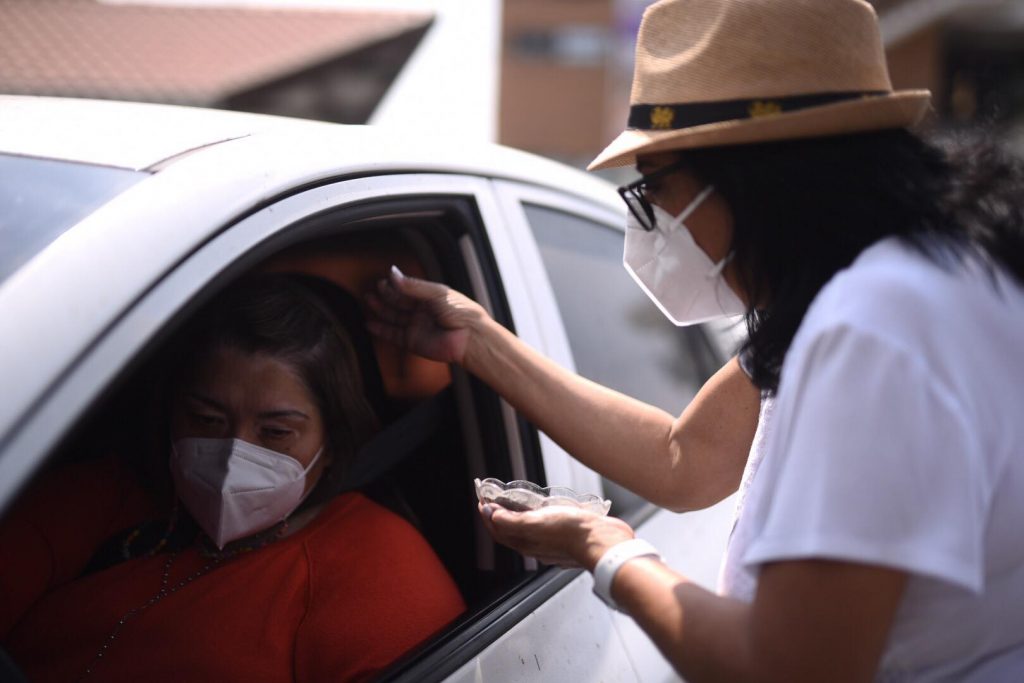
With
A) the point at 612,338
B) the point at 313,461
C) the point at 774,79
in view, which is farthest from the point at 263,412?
the point at 774,79

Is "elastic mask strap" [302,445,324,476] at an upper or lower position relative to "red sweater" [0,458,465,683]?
Result: upper

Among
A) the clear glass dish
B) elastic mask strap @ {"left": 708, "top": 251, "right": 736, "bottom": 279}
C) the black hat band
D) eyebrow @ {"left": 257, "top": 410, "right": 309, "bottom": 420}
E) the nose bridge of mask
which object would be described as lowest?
the clear glass dish

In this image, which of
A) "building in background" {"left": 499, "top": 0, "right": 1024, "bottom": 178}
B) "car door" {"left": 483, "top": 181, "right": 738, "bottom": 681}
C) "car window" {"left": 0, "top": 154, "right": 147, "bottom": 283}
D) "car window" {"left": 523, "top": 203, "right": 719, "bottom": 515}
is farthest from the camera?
"building in background" {"left": 499, "top": 0, "right": 1024, "bottom": 178}

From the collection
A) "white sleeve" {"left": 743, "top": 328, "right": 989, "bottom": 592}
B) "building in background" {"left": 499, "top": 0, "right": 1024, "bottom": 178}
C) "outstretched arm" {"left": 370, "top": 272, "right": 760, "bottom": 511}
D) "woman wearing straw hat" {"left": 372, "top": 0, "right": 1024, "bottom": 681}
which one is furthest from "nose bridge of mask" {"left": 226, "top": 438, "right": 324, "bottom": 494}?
"building in background" {"left": 499, "top": 0, "right": 1024, "bottom": 178}

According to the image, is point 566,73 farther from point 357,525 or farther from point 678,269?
point 678,269

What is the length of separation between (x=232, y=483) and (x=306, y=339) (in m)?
0.34

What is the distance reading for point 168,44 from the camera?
11.5 m

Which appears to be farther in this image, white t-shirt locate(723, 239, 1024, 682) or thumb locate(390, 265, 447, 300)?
thumb locate(390, 265, 447, 300)

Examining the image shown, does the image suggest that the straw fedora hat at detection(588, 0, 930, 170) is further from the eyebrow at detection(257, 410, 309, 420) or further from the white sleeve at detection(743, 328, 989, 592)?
the eyebrow at detection(257, 410, 309, 420)

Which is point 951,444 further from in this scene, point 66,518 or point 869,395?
point 66,518

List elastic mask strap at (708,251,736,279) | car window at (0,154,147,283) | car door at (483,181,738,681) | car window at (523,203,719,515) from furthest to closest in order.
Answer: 1. car window at (523,203,719,515)
2. car door at (483,181,738,681)
3. elastic mask strap at (708,251,736,279)
4. car window at (0,154,147,283)

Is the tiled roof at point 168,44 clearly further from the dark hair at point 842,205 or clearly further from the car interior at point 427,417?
the dark hair at point 842,205

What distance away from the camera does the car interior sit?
82.0 inches

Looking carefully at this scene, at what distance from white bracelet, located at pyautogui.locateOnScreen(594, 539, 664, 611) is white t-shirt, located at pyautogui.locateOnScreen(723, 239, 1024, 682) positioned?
0.19 meters
